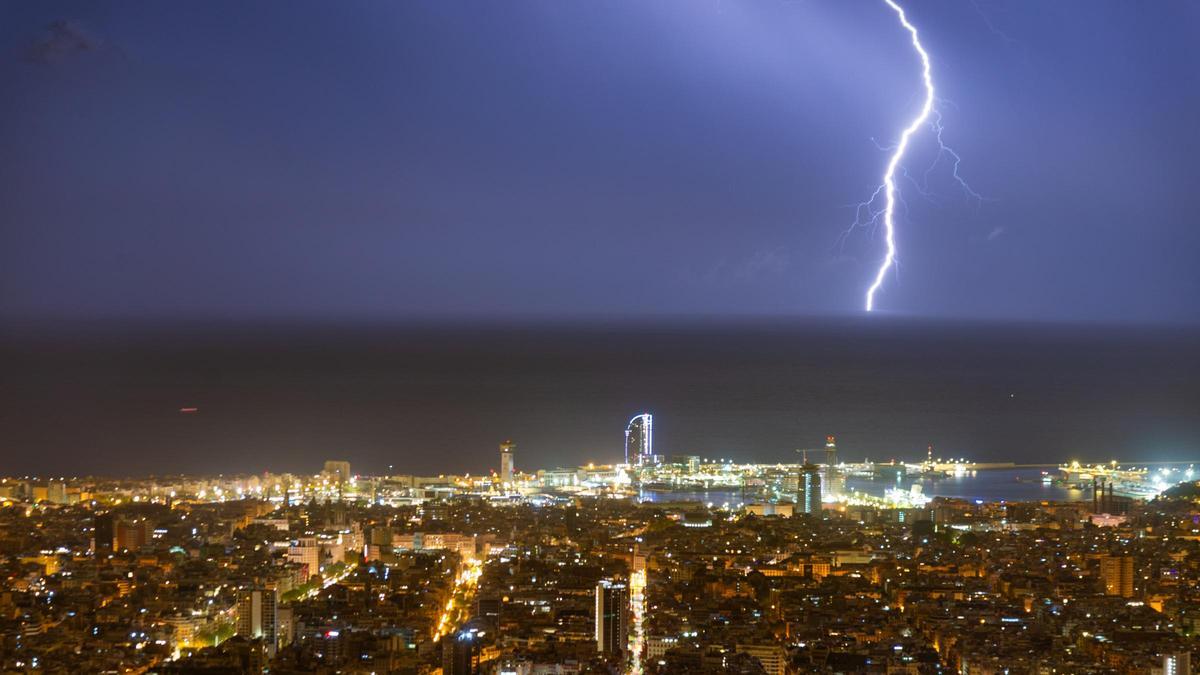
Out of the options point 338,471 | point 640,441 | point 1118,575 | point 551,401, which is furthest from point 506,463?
point 551,401

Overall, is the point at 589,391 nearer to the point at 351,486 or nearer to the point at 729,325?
the point at 351,486

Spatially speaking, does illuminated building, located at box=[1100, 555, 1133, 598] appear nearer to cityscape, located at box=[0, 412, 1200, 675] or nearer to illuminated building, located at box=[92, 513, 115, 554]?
cityscape, located at box=[0, 412, 1200, 675]

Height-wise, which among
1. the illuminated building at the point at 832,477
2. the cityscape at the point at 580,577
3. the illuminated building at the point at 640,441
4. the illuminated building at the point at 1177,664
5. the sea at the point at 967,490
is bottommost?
the illuminated building at the point at 1177,664

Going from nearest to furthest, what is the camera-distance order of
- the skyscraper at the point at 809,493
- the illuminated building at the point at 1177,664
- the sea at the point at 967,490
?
the illuminated building at the point at 1177,664
the skyscraper at the point at 809,493
the sea at the point at 967,490

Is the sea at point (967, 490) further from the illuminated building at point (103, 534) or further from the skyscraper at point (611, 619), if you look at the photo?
the skyscraper at point (611, 619)

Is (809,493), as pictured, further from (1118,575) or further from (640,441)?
(640,441)

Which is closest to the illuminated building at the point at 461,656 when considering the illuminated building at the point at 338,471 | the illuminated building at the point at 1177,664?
the illuminated building at the point at 1177,664
